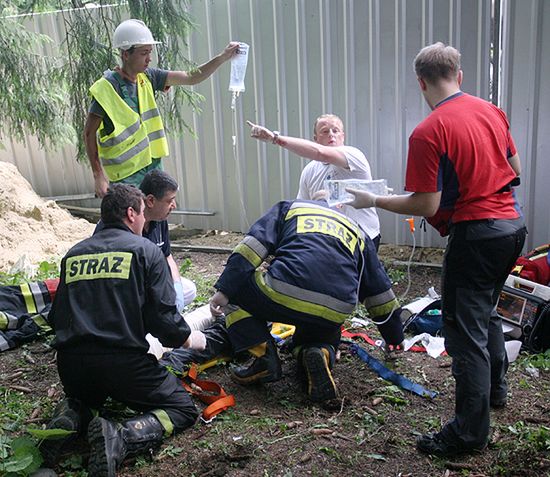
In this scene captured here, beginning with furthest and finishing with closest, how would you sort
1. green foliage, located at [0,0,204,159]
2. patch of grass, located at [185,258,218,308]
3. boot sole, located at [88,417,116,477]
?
green foliage, located at [0,0,204,159], patch of grass, located at [185,258,218,308], boot sole, located at [88,417,116,477]

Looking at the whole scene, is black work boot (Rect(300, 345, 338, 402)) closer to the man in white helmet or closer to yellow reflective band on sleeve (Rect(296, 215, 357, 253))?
yellow reflective band on sleeve (Rect(296, 215, 357, 253))

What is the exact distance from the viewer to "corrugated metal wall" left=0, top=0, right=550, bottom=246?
5.55m

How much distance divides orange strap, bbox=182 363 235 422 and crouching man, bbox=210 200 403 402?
0.58ft

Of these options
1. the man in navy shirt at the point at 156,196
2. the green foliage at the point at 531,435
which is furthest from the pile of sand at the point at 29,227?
the green foliage at the point at 531,435

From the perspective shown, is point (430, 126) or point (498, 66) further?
point (498, 66)

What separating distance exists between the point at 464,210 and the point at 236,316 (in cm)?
145

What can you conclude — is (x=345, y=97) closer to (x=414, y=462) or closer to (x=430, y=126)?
(x=430, y=126)

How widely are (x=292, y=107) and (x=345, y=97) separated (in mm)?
639

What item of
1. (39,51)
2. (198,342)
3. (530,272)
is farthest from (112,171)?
(39,51)

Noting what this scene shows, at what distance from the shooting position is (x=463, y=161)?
2609mm

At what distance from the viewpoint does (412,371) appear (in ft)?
12.1

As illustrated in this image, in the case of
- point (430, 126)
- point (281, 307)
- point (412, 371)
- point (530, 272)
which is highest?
point (430, 126)

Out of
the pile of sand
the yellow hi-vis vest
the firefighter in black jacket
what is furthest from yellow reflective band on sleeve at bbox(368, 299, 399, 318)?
→ the pile of sand

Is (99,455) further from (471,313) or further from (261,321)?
(471,313)
